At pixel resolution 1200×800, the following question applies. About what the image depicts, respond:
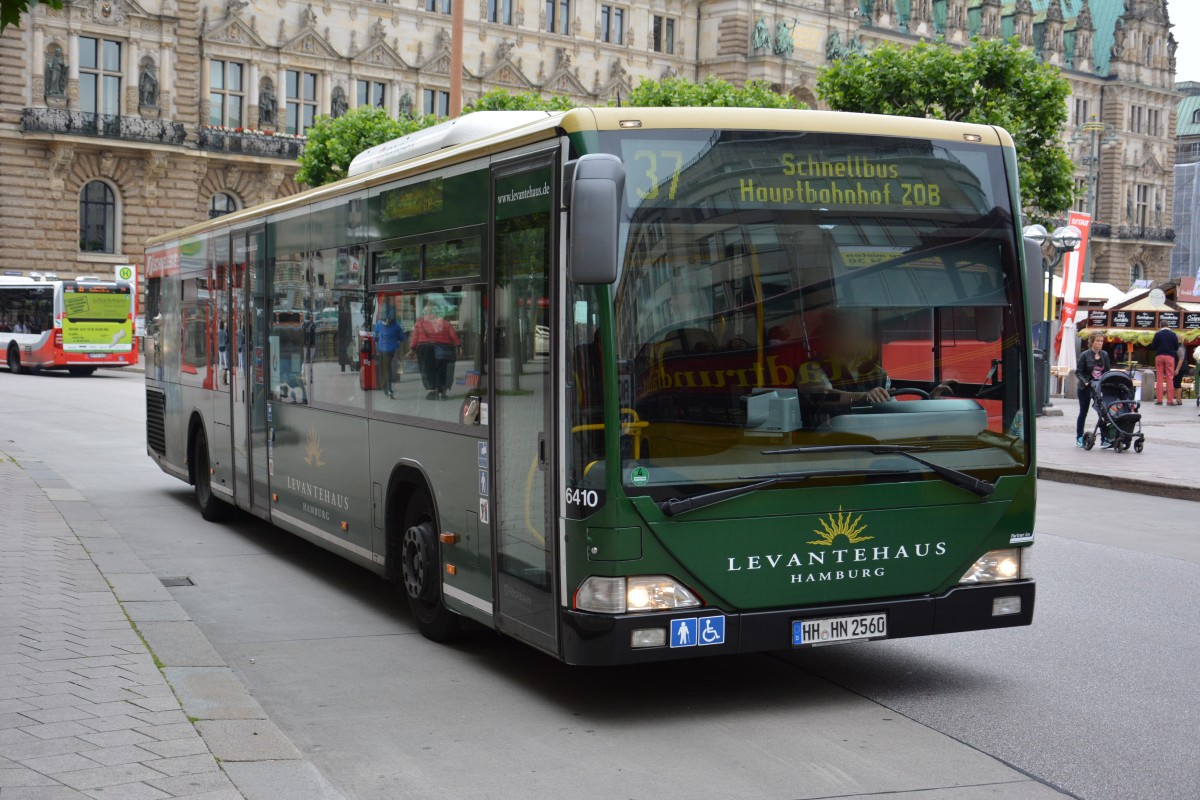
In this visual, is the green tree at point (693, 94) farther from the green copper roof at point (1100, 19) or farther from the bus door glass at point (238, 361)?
the green copper roof at point (1100, 19)

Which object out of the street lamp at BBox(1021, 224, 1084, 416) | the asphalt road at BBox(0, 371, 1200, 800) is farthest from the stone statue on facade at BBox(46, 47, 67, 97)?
the asphalt road at BBox(0, 371, 1200, 800)

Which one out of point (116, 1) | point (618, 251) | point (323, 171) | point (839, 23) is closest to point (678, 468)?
point (618, 251)

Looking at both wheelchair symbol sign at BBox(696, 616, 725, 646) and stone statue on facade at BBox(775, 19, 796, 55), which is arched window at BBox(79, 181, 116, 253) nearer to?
stone statue on facade at BBox(775, 19, 796, 55)

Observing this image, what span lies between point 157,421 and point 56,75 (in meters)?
41.2

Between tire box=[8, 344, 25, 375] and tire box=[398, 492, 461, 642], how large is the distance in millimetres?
41468

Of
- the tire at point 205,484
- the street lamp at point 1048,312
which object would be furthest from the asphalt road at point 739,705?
the street lamp at point 1048,312

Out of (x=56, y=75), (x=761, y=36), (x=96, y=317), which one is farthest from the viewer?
(x=761, y=36)

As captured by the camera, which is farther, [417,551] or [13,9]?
[417,551]

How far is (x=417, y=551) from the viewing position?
8.50m

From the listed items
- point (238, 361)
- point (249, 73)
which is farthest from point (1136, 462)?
point (249, 73)

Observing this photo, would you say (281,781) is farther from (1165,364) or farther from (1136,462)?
(1165,364)

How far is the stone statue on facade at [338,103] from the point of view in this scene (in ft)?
196

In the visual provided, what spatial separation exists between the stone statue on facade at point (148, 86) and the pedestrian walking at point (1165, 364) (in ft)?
120

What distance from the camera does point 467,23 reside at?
63.1 meters
